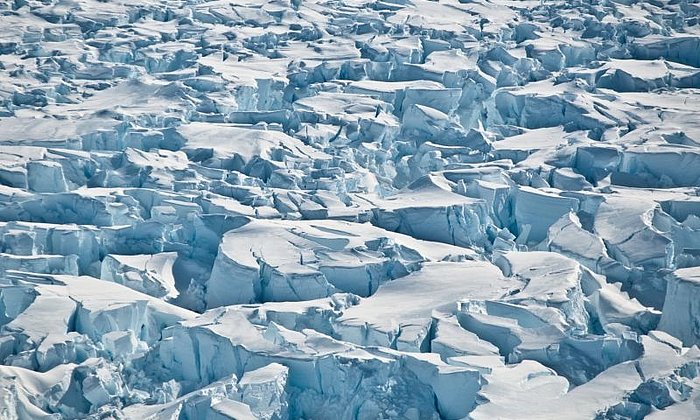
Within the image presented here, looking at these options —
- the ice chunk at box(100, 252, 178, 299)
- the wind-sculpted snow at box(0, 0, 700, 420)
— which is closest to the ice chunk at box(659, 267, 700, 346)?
the wind-sculpted snow at box(0, 0, 700, 420)

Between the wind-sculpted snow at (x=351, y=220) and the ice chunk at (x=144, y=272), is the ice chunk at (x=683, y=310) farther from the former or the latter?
the ice chunk at (x=144, y=272)

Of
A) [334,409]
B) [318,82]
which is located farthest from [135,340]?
[318,82]

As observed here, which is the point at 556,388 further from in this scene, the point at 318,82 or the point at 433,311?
the point at 318,82

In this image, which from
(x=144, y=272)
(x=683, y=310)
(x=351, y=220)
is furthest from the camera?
(x=351, y=220)

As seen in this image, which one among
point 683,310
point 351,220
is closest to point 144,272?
point 351,220

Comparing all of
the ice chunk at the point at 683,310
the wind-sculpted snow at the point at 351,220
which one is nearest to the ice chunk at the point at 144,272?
the wind-sculpted snow at the point at 351,220

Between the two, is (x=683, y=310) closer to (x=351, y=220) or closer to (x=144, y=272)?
(x=351, y=220)

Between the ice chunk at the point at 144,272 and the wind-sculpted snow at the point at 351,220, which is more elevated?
the wind-sculpted snow at the point at 351,220

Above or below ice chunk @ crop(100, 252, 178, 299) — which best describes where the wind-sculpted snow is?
above

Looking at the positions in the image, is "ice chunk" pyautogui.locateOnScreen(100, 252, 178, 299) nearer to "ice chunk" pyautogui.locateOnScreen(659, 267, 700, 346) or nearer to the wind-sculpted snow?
the wind-sculpted snow
